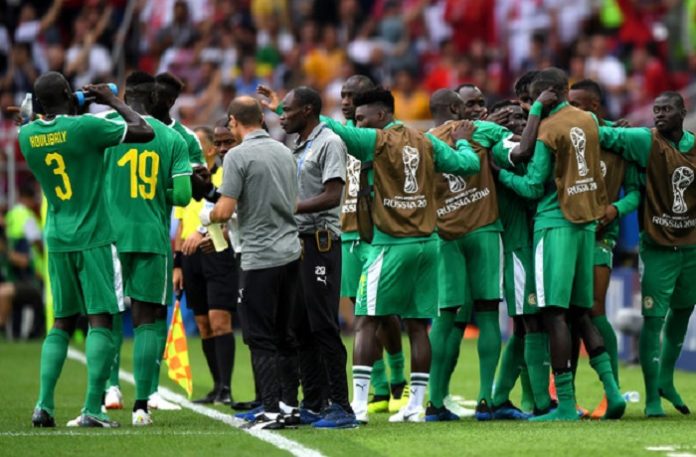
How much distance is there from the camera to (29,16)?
84.8 feet

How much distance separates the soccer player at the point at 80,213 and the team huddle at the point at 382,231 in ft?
0.04

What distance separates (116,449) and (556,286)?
3.54 m

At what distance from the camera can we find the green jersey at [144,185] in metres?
11.4

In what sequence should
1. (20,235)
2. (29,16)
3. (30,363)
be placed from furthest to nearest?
(29,16)
(20,235)
(30,363)

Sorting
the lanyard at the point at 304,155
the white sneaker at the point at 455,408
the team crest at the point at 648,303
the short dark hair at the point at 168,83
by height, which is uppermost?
the short dark hair at the point at 168,83

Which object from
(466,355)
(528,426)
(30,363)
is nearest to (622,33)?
(466,355)

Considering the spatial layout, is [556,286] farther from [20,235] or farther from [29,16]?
[29,16]

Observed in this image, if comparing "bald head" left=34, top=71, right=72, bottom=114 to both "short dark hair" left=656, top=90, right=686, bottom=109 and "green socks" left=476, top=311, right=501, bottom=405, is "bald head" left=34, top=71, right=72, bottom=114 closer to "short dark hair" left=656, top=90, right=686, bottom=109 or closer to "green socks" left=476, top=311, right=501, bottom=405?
"green socks" left=476, top=311, right=501, bottom=405

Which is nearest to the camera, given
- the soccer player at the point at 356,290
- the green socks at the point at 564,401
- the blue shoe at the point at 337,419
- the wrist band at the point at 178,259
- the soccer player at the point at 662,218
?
the blue shoe at the point at 337,419

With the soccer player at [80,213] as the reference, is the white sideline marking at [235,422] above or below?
below

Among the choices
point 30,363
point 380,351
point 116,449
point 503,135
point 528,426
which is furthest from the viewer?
point 30,363

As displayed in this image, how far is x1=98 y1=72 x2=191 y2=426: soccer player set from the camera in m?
11.5

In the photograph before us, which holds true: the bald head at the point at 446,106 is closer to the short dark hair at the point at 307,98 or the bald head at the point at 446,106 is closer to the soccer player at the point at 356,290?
the soccer player at the point at 356,290

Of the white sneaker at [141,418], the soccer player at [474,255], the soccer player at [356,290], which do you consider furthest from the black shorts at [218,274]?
the white sneaker at [141,418]
